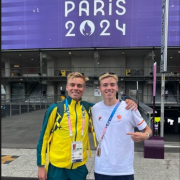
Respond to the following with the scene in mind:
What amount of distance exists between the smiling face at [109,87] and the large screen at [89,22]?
19745mm

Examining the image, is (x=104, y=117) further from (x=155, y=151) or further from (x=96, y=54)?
(x=96, y=54)

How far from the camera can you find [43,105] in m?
20.2

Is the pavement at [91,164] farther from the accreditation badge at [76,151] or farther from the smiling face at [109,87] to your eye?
the smiling face at [109,87]

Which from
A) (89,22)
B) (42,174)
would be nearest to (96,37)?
(89,22)

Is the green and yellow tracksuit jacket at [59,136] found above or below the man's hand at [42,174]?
above

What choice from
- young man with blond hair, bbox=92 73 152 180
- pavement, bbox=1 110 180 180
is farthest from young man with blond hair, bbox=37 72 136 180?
pavement, bbox=1 110 180 180

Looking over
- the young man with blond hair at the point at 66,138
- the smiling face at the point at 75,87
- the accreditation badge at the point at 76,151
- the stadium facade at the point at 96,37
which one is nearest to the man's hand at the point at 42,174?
the young man with blond hair at the point at 66,138

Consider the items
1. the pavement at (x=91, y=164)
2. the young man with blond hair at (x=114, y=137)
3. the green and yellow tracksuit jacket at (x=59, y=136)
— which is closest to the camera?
the young man with blond hair at (x=114, y=137)

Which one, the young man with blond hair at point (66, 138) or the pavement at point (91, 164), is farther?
the pavement at point (91, 164)

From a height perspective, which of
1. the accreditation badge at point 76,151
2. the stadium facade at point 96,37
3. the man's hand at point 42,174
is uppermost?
the stadium facade at point 96,37

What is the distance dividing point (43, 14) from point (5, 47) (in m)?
6.13

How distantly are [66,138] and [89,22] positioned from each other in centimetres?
2059

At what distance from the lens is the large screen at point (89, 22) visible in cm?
2069

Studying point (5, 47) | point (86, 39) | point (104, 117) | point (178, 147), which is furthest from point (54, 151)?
point (5, 47)
